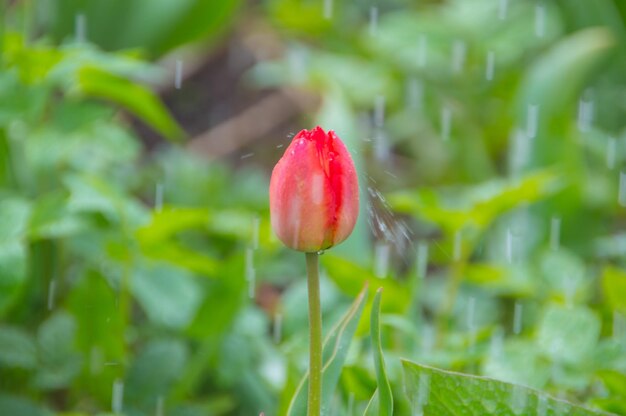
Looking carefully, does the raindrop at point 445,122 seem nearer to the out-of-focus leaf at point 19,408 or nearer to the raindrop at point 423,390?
the out-of-focus leaf at point 19,408

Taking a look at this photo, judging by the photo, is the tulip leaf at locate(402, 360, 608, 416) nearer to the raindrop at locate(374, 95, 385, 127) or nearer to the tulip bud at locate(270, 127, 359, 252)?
the tulip bud at locate(270, 127, 359, 252)

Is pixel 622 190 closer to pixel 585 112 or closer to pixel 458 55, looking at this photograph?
pixel 585 112

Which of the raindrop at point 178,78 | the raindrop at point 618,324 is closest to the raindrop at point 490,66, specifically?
the raindrop at point 178,78

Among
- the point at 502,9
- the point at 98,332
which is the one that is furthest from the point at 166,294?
the point at 502,9

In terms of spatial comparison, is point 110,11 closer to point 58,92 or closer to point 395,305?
point 58,92

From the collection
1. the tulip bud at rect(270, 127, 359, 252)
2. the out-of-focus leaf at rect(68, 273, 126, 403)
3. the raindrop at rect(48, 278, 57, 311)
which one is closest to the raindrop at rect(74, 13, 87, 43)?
the raindrop at rect(48, 278, 57, 311)

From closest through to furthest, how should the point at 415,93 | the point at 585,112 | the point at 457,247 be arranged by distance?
the point at 457,247, the point at 585,112, the point at 415,93
